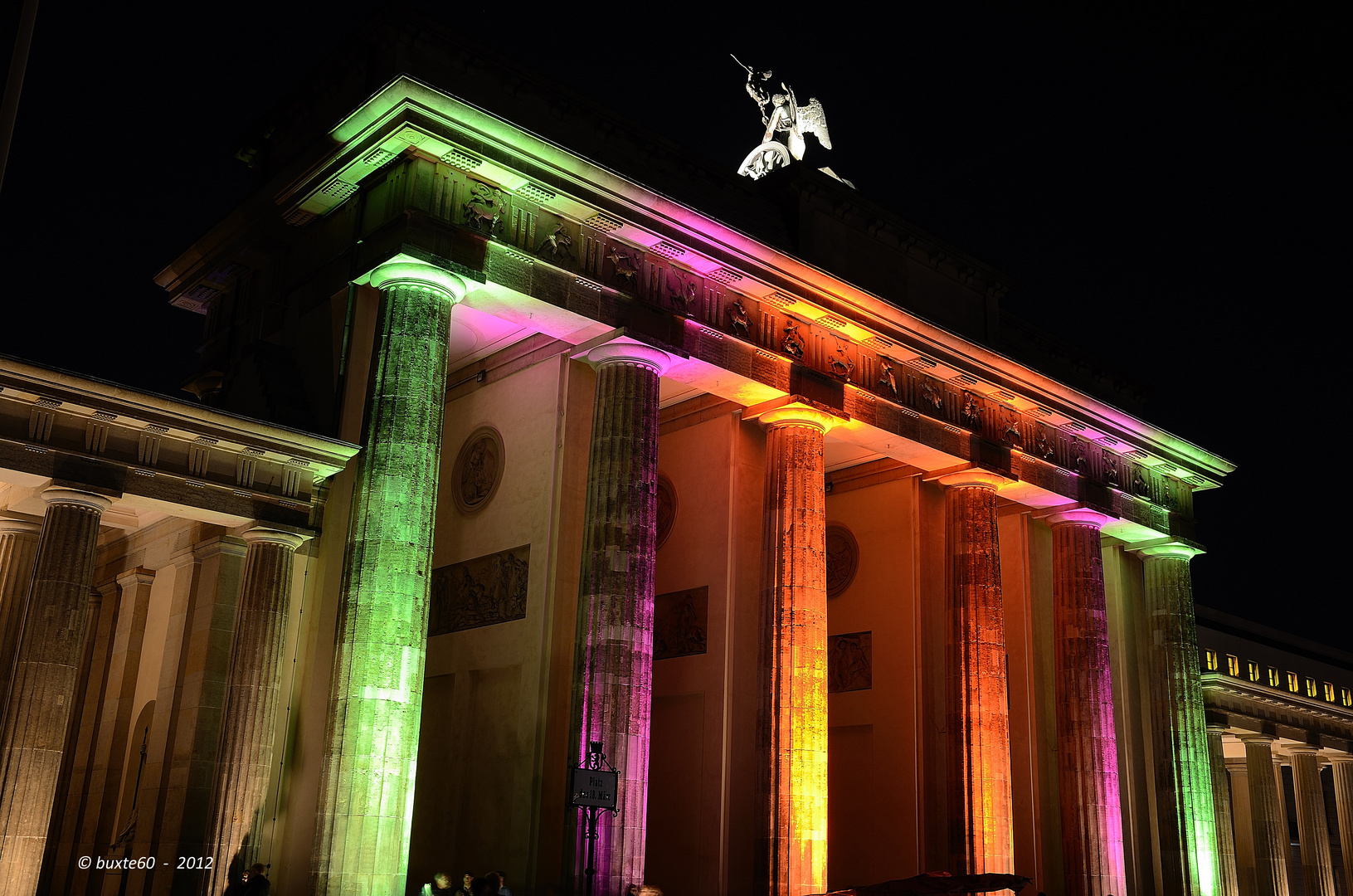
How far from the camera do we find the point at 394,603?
674 inches

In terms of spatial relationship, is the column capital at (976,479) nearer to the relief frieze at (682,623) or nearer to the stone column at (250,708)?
the relief frieze at (682,623)

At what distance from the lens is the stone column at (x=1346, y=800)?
141 ft

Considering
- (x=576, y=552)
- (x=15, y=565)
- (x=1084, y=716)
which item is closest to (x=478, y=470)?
(x=576, y=552)

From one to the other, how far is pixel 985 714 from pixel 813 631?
539cm

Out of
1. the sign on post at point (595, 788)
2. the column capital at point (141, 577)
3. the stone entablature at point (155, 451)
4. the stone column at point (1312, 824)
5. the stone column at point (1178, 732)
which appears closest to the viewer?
the sign on post at point (595, 788)

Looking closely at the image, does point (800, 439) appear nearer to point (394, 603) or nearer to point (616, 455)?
point (616, 455)

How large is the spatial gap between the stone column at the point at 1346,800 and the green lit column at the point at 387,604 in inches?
1472

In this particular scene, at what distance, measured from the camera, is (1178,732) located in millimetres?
30109

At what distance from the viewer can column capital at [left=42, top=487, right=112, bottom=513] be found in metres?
16.9

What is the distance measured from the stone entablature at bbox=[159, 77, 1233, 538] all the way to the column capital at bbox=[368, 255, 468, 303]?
161 millimetres

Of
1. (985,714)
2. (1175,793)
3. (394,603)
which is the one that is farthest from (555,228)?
(1175,793)

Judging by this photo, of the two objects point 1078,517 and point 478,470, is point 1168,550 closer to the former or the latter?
point 1078,517

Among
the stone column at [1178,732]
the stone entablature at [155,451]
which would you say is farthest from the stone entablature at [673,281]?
the stone entablature at [155,451]

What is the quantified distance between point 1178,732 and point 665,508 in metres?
13.7
